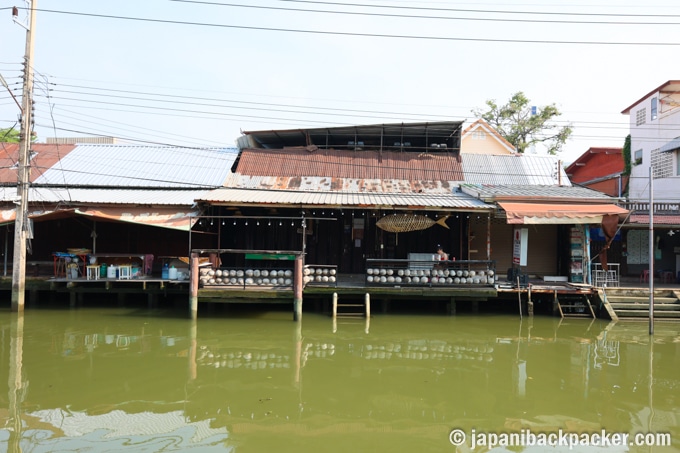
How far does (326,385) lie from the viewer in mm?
6953

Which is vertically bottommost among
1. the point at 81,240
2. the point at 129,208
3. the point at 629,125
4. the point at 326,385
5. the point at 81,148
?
the point at 326,385

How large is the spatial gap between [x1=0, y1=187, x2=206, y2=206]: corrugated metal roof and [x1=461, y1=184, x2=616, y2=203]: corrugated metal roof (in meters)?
8.64

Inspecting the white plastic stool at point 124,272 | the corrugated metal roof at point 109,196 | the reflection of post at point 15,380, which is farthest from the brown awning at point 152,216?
the reflection of post at point 15,380

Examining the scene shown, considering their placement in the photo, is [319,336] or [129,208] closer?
[319,336]

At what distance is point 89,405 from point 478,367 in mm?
6374

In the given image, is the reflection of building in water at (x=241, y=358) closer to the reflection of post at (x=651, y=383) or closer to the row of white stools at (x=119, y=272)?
the row of white stools at (x=119, y=272)

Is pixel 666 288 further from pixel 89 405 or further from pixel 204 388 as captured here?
pixel 89 405

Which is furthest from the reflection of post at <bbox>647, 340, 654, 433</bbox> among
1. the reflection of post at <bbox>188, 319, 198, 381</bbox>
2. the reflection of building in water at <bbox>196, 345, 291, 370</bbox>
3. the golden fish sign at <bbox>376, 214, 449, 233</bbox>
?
the reflection of post at <bbox>188, 319, 198, 381</bbox>

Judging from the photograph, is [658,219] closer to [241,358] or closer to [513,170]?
[513,170]

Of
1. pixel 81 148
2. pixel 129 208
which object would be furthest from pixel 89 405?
pixel 81 148

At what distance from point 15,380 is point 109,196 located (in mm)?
7646

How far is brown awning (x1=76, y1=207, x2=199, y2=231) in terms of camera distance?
11.7 metres

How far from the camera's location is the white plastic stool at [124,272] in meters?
11.9

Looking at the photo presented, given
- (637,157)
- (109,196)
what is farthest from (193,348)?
(637,157)
